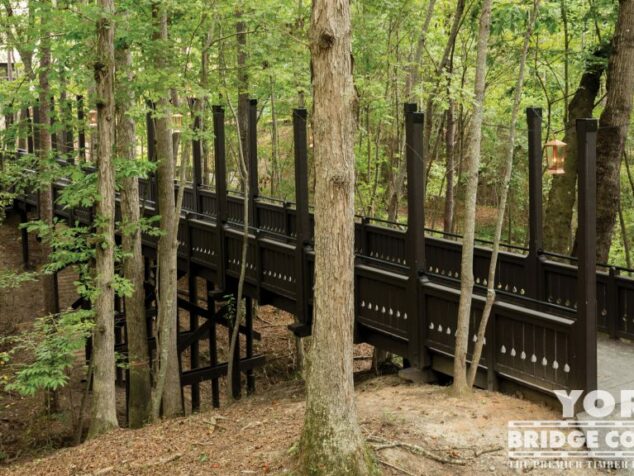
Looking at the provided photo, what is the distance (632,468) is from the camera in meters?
5.71

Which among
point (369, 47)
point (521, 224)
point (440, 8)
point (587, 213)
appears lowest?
point (521, 224)

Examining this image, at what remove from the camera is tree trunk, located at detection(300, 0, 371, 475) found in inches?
215

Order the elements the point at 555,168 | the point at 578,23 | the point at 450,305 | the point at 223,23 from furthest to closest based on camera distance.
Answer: the point at 578,23 → the point at 223,23 → the point at 555,168 → the point at 450,305

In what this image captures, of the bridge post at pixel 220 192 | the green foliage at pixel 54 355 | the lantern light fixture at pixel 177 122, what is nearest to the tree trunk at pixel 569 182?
the bridge post at pixel 220 192

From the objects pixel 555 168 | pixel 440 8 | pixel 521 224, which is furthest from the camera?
pixel 521 224

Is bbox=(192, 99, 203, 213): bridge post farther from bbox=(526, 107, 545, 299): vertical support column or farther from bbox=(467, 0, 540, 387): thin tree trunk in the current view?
bbox=(467, 0, 540, 387): thin tree trunk

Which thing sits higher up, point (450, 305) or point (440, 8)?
point (440, 8)

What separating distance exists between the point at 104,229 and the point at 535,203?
5.67 metres

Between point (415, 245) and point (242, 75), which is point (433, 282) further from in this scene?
point (242, 75)

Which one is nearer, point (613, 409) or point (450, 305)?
point (613, 409)

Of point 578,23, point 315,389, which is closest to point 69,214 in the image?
point 578,23

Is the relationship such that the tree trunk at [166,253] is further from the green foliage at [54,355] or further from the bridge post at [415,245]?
the bridge post at [415,245]

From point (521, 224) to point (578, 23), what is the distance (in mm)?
13872

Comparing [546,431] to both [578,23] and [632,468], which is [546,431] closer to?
[632,468]
